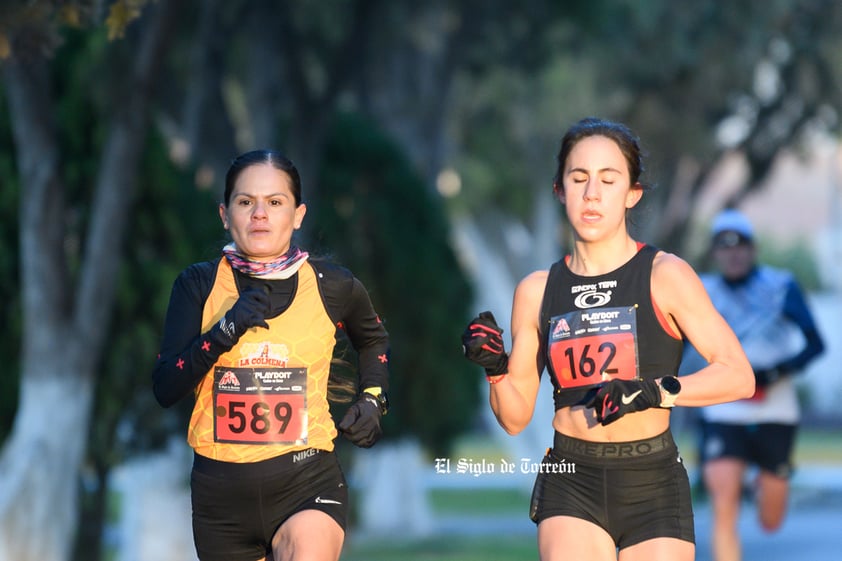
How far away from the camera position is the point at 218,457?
5.60m

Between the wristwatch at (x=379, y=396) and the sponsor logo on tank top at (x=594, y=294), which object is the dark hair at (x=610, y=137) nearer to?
the sponsor logo on tank top at (x=594, y=294)

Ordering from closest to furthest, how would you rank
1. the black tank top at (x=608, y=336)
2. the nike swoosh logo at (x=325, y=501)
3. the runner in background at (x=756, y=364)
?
the black tank top at (x=608, y=336)
the nike swoosh logo at (x=325, y=501)
the runner in background at (x=756, y=364)

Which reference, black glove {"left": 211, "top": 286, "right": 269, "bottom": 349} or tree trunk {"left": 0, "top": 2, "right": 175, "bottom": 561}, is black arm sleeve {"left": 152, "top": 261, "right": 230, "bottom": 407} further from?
tree trunk {"left": 0, "top": 2, "right": 175, "bottom": 561}

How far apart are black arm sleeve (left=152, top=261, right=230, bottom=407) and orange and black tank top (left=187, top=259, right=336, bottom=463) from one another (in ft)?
0.20

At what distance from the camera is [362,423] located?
5617mm

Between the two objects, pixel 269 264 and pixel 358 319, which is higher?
pixel 269 264

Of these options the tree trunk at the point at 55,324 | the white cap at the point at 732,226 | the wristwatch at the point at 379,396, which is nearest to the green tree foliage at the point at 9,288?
the tree trunk at the point at 55,324

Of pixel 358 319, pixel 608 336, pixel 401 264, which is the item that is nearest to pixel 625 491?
pixel 608 336

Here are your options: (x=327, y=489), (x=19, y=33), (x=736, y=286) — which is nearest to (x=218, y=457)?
(x=327, y=489)

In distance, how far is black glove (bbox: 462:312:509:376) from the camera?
18.1 feet

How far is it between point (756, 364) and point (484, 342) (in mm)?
4709

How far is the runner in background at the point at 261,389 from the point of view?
5547 mm

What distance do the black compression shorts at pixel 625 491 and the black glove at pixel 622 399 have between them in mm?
283

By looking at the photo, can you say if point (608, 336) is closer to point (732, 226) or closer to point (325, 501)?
point (325, 501)
